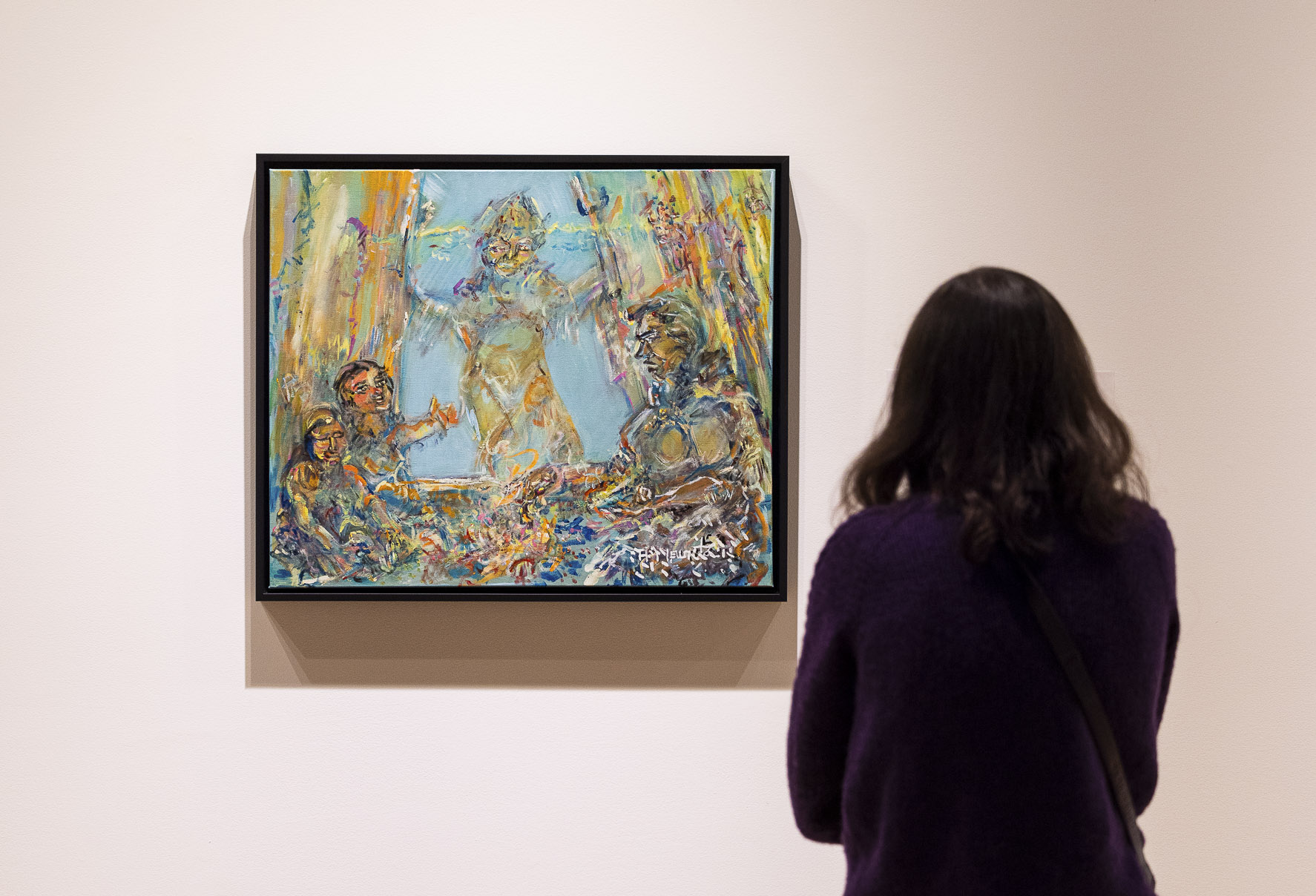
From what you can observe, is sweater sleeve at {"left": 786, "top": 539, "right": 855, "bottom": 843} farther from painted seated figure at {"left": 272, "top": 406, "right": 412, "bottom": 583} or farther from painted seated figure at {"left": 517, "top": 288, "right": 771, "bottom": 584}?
painted seated figure at {"left": 272, "top": 406, "right": 412, "bottom": 583}

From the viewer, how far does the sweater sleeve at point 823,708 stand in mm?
1059

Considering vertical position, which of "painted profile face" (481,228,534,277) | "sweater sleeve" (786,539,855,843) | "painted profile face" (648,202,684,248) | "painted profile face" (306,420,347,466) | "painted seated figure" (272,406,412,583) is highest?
"painted profile face" (648,202,684,248)

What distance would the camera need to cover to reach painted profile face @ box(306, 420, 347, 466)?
1808 mm

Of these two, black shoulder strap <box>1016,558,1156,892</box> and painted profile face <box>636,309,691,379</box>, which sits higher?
painted profile face <box>636,309,691,379</box>

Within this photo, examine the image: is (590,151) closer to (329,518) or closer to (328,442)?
(328,442)

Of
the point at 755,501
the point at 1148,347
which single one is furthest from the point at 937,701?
the point at 1148,347

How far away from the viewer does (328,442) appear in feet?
5.93

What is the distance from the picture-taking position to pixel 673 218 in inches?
70.9

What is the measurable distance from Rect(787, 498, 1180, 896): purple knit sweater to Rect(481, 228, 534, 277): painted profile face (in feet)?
3.31

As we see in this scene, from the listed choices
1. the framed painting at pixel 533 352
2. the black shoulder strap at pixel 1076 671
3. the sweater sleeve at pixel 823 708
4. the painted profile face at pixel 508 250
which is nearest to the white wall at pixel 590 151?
the framed painting at pixel 533 352

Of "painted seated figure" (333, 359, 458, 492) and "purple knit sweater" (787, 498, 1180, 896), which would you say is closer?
"purple knit sweater" (787, 498, 1180, 896)

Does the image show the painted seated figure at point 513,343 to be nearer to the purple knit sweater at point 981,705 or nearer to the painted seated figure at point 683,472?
the painted seated figure at point 683,472
